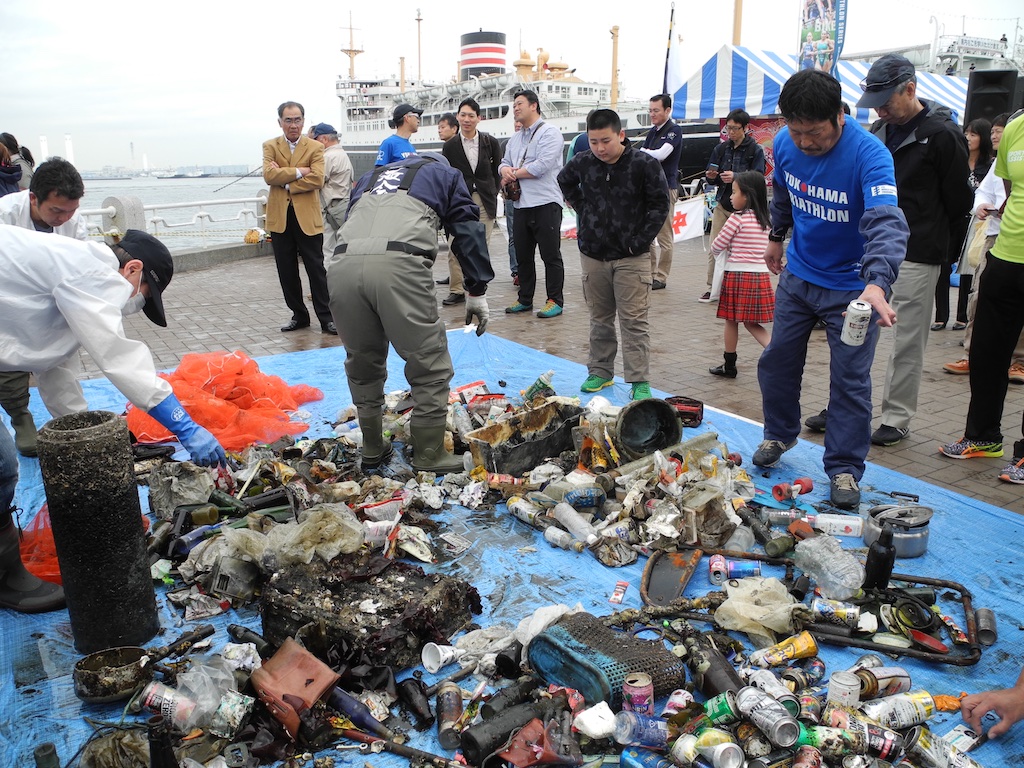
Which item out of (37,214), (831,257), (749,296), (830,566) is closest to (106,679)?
(830,566)

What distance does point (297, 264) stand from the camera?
327 inches

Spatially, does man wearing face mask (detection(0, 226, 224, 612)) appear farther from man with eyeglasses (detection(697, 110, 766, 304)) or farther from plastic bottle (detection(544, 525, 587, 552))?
man with eyeglasses (detection(697, 110, 766, 304))

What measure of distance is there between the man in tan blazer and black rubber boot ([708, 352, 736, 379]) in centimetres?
420

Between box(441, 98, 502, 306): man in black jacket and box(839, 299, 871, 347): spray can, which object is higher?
box(441, 98, 502, 306): man in black jacket

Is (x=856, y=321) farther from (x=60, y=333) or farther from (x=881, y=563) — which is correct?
(x=60, y=333)

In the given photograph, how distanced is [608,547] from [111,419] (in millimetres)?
2299

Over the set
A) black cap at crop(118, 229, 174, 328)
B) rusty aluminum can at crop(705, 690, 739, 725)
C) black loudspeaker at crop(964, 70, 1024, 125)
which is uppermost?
black loudspeaker at crop(964, 70, 1024, 125)

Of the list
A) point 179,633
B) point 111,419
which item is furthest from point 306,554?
point 111,419

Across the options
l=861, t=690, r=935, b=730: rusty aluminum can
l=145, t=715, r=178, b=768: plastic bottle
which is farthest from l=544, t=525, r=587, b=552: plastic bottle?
l=145, t=715, r=178, b=768: plastic bottle

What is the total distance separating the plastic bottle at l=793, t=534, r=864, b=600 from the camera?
10.7 feet

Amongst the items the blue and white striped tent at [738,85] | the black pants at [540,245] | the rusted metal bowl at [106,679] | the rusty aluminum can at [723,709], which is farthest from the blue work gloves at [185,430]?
the blue and white striped tent at [738,85]

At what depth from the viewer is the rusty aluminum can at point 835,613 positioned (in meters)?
3.04

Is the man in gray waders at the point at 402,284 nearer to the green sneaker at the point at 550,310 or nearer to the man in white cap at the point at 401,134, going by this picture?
the man in white cap at the point at 401,134

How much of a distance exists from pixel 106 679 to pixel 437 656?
119 cm
